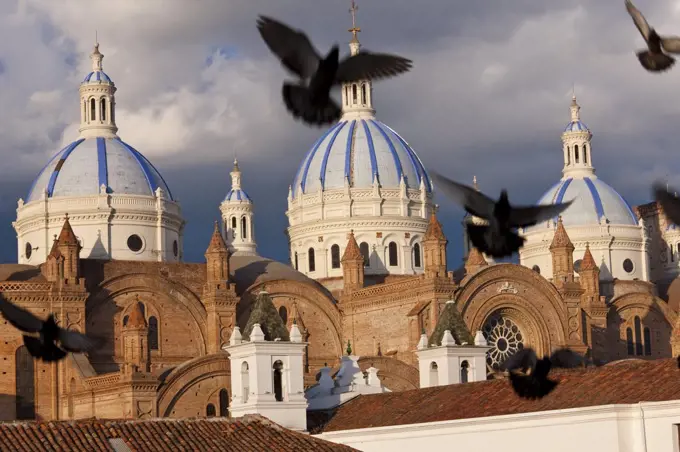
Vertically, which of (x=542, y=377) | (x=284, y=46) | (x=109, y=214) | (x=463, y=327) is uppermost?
(x=109, y=214)

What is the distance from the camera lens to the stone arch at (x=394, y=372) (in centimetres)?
6159

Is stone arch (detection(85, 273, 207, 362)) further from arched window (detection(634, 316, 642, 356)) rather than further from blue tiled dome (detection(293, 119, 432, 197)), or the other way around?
arched window (detection(634, 316, 642, 356))

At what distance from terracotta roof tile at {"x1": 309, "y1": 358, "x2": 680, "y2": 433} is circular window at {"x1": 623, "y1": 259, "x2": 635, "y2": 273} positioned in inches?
1407

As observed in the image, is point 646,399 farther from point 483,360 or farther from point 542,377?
point 542,377

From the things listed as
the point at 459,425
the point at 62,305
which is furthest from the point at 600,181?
the point at 459,425

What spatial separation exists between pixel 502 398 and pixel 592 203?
141ft

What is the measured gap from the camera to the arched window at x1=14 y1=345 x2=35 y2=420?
58.9m

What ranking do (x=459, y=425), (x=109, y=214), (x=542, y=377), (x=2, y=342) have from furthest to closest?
(x=109, y=214) < (x=2, y=342) < (x=459, y=425) < (x=542, y=377)

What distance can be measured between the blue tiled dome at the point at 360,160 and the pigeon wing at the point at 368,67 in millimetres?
62448

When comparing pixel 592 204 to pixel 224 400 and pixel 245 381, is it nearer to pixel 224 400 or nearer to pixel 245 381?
pixel 224 400

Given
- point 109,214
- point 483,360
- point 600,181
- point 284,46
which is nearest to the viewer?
point 284,46

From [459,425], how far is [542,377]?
2513 centimetres

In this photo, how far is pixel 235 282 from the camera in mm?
66375

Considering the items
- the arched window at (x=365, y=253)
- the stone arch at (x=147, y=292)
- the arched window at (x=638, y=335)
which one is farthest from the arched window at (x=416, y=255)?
the stone arch at (x=147, y=292)
